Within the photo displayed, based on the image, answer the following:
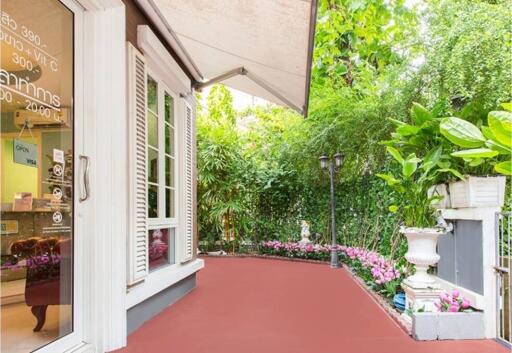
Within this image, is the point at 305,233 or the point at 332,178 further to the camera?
the point at 305,233

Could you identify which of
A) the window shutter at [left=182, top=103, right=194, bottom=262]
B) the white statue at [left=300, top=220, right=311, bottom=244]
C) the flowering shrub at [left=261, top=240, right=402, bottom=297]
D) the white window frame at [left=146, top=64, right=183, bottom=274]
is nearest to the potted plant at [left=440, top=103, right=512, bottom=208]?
the flowering shrub at [left=261, top=240, right=402, bottom=297]

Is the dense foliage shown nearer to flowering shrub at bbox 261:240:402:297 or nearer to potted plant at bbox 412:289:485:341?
flowering shrub at bbox 261:240:402:297

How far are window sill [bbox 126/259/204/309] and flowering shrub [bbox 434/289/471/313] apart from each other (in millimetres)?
2387

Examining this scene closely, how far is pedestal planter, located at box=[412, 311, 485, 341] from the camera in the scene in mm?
3172

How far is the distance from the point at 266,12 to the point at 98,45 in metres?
1.38

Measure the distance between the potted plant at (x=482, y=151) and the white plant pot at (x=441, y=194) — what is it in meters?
0.10

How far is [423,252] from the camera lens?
3.61 metres

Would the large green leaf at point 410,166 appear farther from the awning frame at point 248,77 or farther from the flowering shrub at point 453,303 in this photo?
the awning frame at point 248,77

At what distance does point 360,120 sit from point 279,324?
425 cm

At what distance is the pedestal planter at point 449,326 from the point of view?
3172mm

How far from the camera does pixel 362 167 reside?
8023 mm

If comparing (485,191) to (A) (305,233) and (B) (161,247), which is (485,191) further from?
(A) (305,233)

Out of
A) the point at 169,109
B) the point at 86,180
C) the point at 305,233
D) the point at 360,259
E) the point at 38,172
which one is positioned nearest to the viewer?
the point at 38,172

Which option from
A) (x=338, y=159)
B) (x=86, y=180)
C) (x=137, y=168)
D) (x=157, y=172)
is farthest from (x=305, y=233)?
(x=86, y=180)
